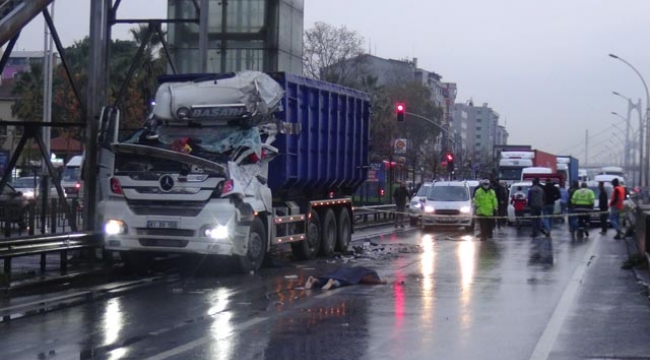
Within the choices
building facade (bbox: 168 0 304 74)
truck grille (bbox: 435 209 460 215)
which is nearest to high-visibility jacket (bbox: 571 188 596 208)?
truck grille (bbox: 435 209 460 215)

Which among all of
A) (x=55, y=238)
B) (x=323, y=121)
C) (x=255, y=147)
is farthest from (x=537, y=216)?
(x=55, y=238)

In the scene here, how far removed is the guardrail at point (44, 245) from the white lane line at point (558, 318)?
7.83 m

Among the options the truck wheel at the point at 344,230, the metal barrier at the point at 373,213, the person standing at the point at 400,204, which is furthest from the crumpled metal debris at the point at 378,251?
the person standing at the point at 400,204

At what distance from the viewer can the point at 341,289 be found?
1515 cm

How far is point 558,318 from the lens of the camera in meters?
12.2

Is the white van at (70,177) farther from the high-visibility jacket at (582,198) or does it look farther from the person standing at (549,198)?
the high-visibility jacket at (582,198)

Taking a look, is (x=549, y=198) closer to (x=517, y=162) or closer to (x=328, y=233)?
(x=328, y=233)

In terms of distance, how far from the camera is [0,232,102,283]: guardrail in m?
15.2

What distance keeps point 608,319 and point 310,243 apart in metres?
9.60

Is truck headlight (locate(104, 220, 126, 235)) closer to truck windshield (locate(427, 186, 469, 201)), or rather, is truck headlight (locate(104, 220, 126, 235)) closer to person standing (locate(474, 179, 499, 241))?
person standing (locate(474, 179, 499, 241))

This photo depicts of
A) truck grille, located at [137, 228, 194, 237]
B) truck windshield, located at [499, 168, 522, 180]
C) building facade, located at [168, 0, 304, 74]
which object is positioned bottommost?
truck grille, located at [137, 228, 194, 237]

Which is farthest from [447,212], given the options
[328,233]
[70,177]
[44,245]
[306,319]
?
[306,319]

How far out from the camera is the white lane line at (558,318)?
9883 mm

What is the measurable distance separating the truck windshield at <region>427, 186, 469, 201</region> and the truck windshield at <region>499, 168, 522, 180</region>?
68.7 ft
